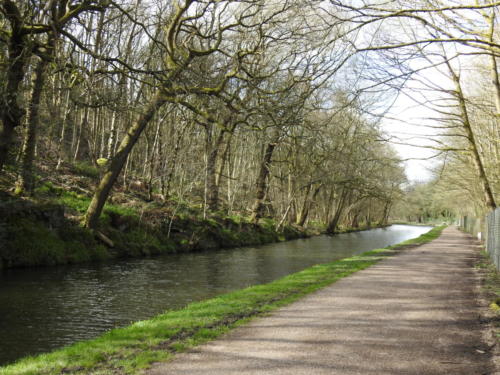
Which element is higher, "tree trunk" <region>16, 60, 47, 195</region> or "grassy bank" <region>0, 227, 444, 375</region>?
"tree trunk" <region>16, 60, 47, 195</region>

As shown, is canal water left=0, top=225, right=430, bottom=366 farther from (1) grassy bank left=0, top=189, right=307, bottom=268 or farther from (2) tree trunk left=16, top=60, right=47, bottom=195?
(2) tree trunk left=16, top=60, right=47, bottom=195

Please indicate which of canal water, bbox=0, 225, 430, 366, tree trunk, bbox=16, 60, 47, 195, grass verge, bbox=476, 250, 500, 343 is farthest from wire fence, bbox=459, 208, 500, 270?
tree trunk, bbox=16, 60, 47, 195

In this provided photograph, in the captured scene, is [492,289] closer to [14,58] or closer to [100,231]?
[14,58]

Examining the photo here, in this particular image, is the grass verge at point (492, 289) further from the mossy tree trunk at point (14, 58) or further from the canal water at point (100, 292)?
the mossy tree trunk at point (14, 58)

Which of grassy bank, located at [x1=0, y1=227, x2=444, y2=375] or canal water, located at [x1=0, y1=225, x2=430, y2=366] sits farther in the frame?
canal water, located at [x1=0, y1=225, x2=430, y2=366]

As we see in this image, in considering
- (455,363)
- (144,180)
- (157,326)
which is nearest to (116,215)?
(144,180)

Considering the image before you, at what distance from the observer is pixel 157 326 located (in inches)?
301

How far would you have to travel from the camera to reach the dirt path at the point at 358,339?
5594mm

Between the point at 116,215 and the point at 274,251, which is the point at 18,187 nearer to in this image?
the point at 116,215

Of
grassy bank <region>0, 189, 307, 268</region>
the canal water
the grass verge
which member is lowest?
the canal water

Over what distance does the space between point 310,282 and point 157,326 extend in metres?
5.88

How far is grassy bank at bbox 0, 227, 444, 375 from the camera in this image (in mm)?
5629

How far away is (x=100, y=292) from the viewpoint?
11.8 meters

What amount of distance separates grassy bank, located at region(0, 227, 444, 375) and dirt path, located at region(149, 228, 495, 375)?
349 mm
